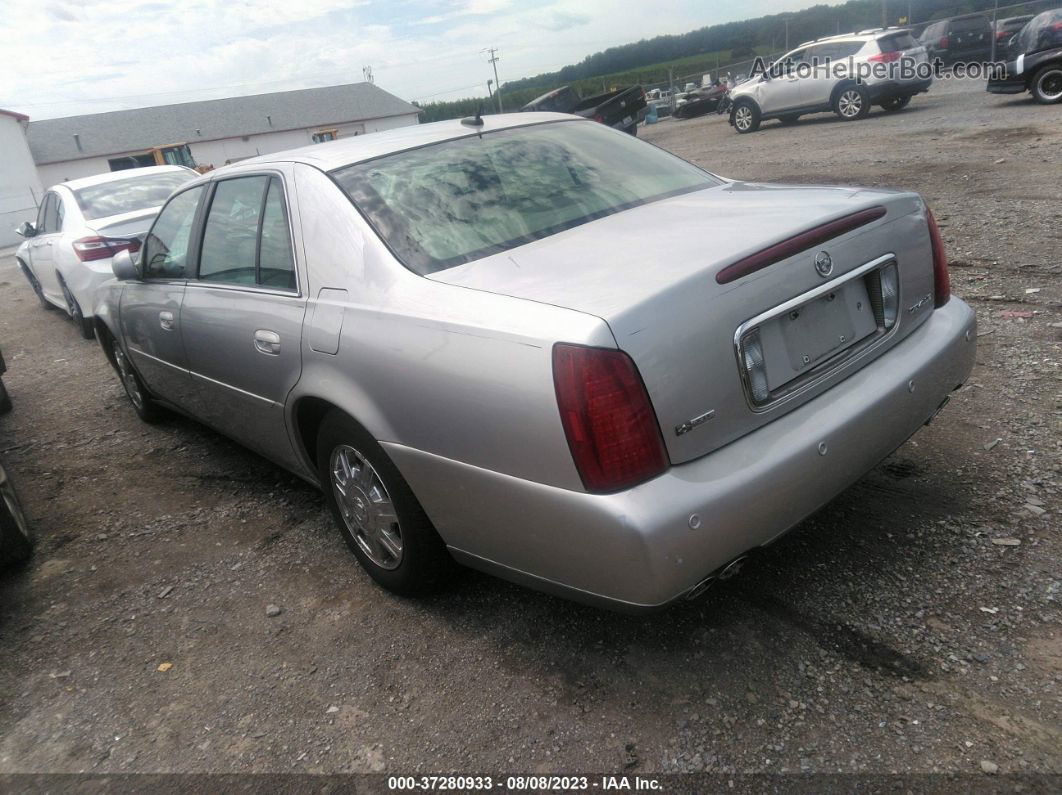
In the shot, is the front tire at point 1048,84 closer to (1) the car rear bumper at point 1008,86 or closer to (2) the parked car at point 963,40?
(1) the car rear bumper at point 1008,86

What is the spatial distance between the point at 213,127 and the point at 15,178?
78.2ft

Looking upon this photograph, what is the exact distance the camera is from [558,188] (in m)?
3.03

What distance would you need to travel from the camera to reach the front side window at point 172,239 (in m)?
4.04

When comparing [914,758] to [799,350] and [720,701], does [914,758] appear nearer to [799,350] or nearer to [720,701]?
[720,701]

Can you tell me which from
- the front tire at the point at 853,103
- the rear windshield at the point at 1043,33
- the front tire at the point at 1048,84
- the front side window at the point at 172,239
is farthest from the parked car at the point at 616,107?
the front side window at the point at 172,239

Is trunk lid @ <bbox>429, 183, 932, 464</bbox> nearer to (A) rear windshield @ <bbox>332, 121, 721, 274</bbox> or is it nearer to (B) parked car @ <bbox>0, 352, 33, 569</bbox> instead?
(A) rear windshield @ <bbox>332, 121, 721, 274</bbox>

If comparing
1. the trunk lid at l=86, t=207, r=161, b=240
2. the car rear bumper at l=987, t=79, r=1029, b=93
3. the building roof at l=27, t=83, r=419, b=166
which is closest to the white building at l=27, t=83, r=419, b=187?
the building roof at l=27, t=83, r=419, b=166

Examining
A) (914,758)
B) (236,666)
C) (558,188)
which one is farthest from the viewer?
(558,188)

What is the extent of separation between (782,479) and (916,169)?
9217 mm

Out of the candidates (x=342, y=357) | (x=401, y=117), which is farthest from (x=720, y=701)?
(x=401, y=117)

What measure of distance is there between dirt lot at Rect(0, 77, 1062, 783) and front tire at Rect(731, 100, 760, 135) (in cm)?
1619

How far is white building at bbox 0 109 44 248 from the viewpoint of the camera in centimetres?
3803

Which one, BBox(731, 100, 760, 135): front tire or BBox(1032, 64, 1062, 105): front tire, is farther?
BBox(731, 100, 760, 135): front tire

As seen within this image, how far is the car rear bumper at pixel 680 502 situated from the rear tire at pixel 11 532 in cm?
216
